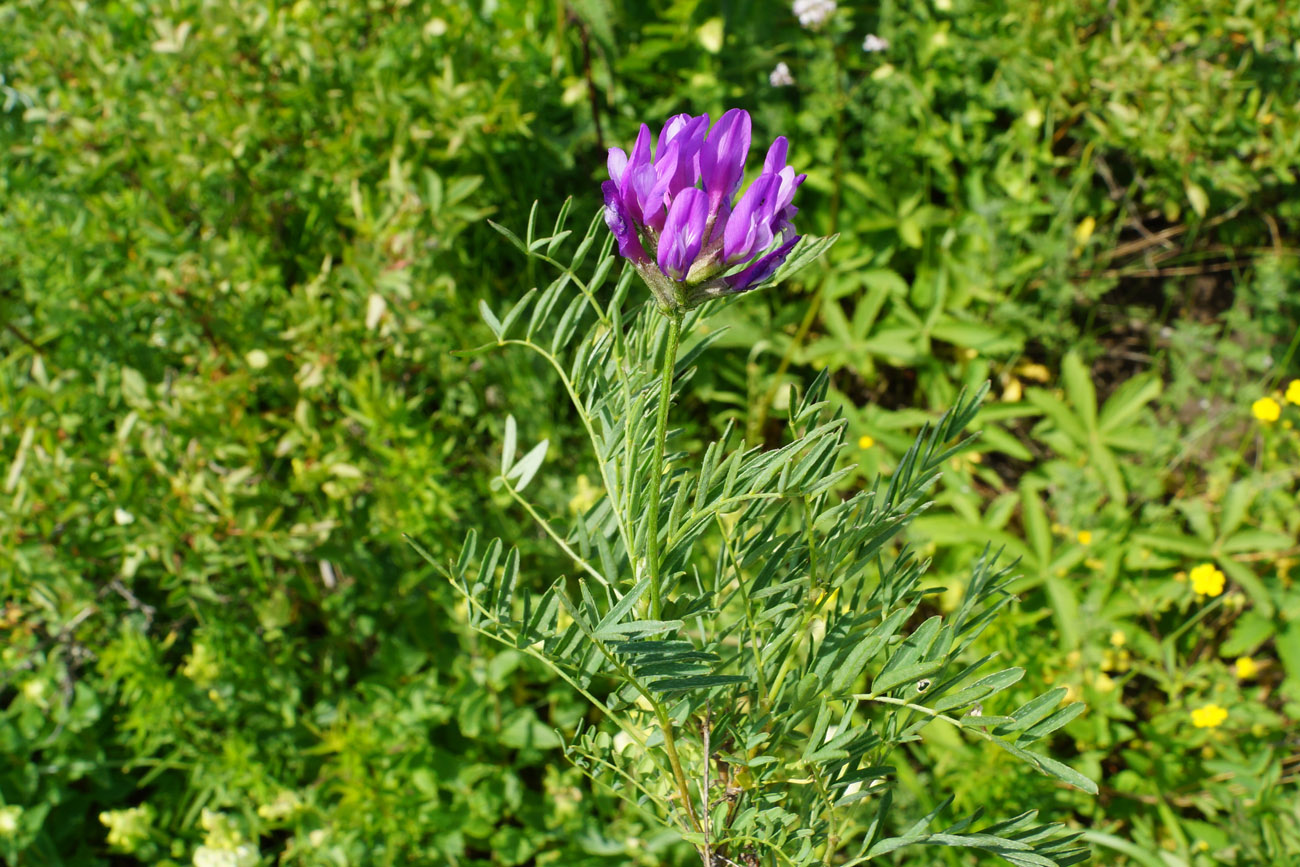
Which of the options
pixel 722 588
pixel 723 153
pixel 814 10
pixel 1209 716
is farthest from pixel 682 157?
pixel 814 10

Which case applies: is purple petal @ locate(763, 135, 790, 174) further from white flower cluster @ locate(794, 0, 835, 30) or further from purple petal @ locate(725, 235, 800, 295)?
white flower cluster @ locate(794, 0, 835, 30)

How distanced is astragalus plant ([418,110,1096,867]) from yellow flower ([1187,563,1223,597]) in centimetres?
123

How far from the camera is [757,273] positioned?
2.03 feet

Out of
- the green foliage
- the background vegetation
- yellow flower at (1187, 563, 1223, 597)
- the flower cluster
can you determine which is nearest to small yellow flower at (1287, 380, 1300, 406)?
the background vegetation

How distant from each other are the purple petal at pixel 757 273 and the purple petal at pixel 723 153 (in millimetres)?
52

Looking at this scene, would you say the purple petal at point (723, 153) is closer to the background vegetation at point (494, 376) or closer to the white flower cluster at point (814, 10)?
the background vegetation at point (494, 376)

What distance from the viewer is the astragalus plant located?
2.05 ft

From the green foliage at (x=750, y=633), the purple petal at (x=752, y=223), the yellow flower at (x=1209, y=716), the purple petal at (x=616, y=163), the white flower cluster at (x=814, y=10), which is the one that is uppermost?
the purple petal at (x=616, y=163)

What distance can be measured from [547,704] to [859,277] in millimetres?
1284

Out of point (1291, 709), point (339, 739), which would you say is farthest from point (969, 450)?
point (339, 739)

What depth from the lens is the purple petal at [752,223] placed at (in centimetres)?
59

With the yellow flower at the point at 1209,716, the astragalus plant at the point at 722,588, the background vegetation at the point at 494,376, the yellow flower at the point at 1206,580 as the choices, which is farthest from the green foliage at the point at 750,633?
the yellow flower at the point at 1206,580

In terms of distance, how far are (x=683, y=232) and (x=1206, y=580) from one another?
1.68 m

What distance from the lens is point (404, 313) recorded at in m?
1.72
